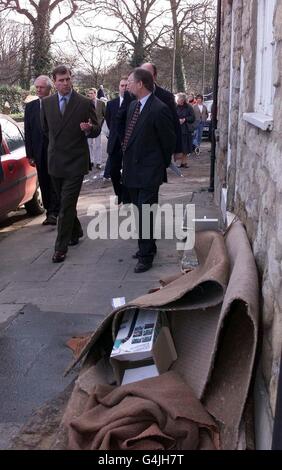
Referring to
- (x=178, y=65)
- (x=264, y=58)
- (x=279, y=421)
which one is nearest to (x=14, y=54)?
(x=178, y=65)

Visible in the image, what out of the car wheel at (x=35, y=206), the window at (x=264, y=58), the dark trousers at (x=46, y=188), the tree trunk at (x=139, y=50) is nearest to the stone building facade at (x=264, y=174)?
the window at (x=264, y=58)

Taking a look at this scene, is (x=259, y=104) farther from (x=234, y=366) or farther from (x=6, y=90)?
(x=6, y=90)

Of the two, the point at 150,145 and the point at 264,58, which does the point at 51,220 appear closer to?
the point at 150,145

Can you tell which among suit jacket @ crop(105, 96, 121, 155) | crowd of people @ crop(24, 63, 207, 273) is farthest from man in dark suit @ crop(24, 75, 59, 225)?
suit jacket @ crop(105, 96, 121, 155)

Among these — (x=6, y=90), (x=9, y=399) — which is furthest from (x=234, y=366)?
(x=6, y=90)

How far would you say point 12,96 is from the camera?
34000mm

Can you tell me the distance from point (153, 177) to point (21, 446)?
3152 millimetres

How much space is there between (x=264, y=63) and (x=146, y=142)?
183 centimetres

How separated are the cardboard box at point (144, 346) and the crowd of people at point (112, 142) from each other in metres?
2.31

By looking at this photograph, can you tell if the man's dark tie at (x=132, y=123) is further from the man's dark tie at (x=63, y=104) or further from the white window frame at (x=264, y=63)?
the white window frame at (x=264, y=63)

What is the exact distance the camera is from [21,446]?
302 cm

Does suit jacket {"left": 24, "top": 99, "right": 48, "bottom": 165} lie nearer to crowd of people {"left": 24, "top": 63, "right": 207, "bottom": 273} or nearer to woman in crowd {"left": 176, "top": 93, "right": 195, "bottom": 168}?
crowd of people {"left": 24, "top": 63, "right": 207, "bottom": 273}

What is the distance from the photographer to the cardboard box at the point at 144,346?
10.6 feet

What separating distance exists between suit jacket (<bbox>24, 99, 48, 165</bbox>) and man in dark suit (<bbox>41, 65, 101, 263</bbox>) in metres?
1.14
